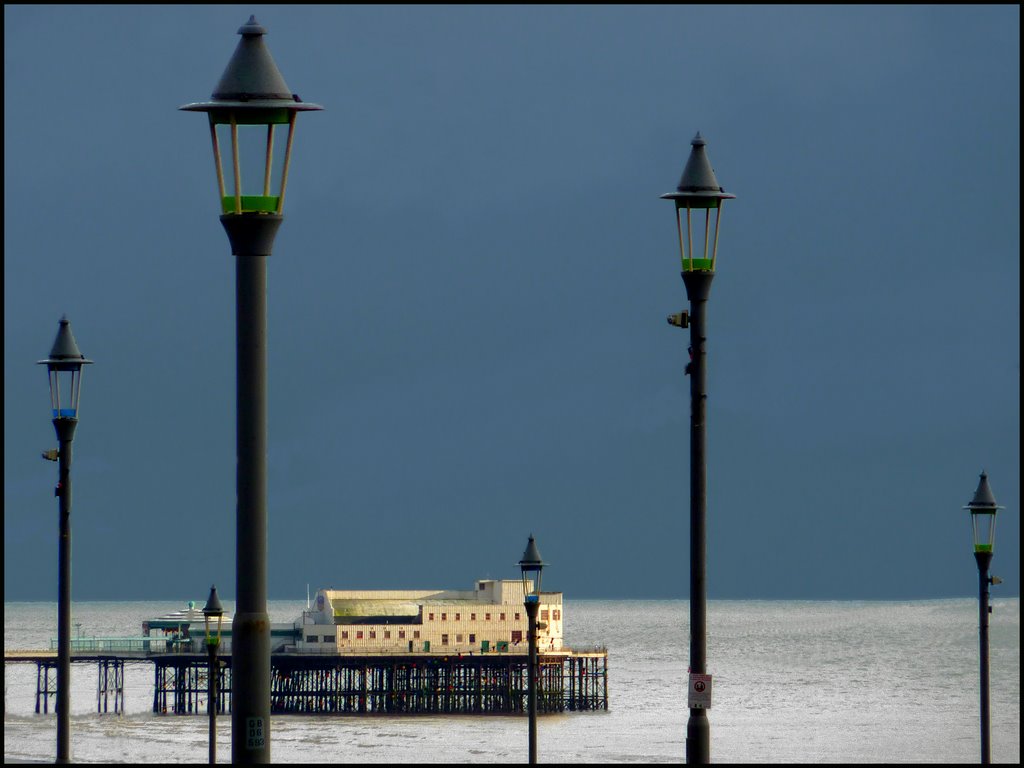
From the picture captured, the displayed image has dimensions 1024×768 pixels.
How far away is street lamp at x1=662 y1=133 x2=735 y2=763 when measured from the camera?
1702 centimetres

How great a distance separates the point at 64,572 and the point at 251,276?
12882 millimetres

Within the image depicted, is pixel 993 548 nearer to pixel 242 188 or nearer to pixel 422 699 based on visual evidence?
pixel 242 188

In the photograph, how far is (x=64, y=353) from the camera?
23906mm

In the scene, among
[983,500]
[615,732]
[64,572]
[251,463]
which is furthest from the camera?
[615,732]

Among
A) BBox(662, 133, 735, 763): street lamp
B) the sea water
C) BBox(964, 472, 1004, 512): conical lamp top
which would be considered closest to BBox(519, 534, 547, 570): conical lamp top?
BBox(964, 472, 1004, 512): conical lamp top

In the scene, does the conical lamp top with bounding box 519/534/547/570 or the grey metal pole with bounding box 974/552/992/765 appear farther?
the conical lamp top with bounding box 519/534/547/570

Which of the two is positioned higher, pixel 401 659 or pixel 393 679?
pixel 401 659

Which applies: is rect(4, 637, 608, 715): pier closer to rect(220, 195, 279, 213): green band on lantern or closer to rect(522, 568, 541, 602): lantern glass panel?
rect(522, 568, 541, 602): lantern glass panel

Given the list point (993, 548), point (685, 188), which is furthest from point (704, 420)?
point (993, 548)

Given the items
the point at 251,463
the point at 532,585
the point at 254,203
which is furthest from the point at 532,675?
the point at 254,203

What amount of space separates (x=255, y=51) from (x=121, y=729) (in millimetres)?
107558

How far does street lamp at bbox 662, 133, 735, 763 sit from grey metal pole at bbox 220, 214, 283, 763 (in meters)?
6.28

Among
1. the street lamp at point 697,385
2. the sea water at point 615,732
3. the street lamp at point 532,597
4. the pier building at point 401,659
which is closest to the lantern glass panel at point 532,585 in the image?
the street lamp at point 532,597

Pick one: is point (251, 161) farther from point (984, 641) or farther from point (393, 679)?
point (393, 679)
